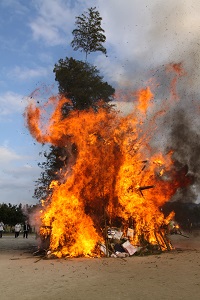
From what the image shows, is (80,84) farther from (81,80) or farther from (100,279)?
(100,279)

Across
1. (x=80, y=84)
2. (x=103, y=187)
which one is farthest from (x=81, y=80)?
(x=103, y=187)

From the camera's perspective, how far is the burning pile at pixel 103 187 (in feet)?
55.6

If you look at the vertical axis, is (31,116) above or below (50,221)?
above

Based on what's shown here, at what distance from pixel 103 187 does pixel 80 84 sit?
1409 cm

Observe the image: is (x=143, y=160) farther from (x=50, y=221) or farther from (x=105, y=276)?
(x=105, y=276)

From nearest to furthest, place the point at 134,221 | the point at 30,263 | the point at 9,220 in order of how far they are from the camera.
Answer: the point at 30,263 < the point at 134,221 < the point at 9,220

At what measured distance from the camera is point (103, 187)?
744 inches

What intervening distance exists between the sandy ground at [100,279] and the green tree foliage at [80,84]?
17.7 m

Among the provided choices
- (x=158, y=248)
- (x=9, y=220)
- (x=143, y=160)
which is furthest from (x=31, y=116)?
(x=9, y=220)

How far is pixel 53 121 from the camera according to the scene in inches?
784

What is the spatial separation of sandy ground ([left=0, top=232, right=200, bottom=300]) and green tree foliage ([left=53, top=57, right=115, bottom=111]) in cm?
1770

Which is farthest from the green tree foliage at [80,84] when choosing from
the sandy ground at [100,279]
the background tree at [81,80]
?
the sandy ground at [100,279]

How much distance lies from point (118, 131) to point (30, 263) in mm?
9425

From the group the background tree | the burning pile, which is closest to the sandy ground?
the burning pile
